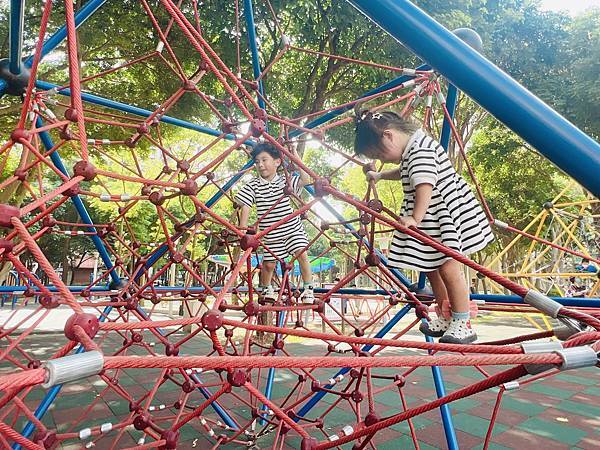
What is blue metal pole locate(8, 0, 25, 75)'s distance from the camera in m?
1.60

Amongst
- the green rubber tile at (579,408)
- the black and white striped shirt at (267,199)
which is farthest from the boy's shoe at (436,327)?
the green rubber tile at (579,408)

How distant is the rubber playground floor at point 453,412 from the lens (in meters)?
2.03

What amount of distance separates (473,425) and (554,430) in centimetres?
42

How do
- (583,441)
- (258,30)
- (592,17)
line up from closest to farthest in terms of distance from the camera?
1. (583,441)
2. (258,30)
3. (592,17)

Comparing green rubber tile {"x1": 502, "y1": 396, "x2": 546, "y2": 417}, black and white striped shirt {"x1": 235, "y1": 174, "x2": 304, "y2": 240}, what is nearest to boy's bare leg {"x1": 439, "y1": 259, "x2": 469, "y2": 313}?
black and white striped shirt {"x1": 235, "y1": 174, "x2": 304, "y2": 240}

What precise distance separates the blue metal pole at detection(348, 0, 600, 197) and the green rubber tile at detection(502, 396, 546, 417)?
2.42 metres

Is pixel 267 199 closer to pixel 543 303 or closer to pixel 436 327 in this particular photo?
pixel 436 327

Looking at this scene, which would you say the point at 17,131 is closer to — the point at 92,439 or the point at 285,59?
the point at 92,439

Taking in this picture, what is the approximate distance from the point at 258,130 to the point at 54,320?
277 inches

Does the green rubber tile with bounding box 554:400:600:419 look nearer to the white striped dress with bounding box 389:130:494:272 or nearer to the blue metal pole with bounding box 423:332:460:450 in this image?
the blue metal pole with bounding box 423:332:460:450

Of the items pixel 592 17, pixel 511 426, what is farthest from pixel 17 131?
pixel 592 17

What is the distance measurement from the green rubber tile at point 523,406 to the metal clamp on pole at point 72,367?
276 centimetres

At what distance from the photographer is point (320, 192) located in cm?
121

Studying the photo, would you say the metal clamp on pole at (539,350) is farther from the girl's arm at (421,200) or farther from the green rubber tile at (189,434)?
the green rubber tile at (189,434)
